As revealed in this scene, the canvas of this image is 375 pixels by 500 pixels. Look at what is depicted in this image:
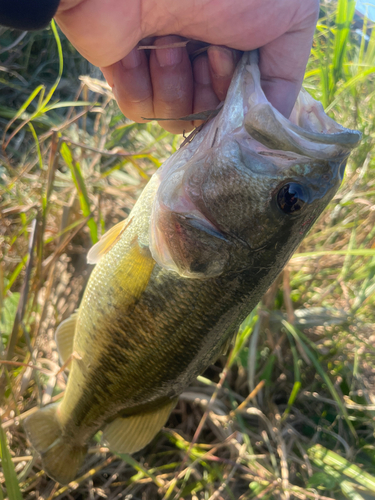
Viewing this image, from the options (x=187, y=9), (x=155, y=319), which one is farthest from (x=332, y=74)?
(x=155, y=319)

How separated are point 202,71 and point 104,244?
84 cm

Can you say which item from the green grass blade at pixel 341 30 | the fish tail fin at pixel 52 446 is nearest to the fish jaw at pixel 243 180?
the green grass blade at pixel 341 30

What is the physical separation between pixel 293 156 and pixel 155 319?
739mm

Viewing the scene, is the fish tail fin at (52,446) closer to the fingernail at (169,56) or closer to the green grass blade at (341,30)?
the fingernail at (169,56)

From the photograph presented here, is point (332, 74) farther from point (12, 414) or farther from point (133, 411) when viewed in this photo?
point (12, 414)

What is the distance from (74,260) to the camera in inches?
107

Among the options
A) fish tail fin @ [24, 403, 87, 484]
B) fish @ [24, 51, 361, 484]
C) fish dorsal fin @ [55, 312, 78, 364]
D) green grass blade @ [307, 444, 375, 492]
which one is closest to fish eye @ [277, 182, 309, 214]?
fish @ [24, 51, 361, 484]

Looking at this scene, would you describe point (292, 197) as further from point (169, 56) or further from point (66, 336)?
point (66, 336)

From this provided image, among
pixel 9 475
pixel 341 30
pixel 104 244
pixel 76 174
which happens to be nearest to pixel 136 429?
pixel 9 475

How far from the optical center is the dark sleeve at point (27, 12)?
108 cm

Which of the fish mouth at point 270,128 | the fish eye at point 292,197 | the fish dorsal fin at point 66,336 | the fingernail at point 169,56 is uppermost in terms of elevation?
the fingernail at point 169,56

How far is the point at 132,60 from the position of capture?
151 cm

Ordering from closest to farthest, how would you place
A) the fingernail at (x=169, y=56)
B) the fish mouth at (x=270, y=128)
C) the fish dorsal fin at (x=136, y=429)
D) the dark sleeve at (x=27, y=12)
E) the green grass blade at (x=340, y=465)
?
the fish mouth at (x=270, y=128), the dark sleeve at (x=27, y=12), the fingernail at (x=169, y=56), the fish dorsal fin at (x=136, y=429), the green grass blade at (x=340, y=465)

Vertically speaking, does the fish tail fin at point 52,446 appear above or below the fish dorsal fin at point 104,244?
below
